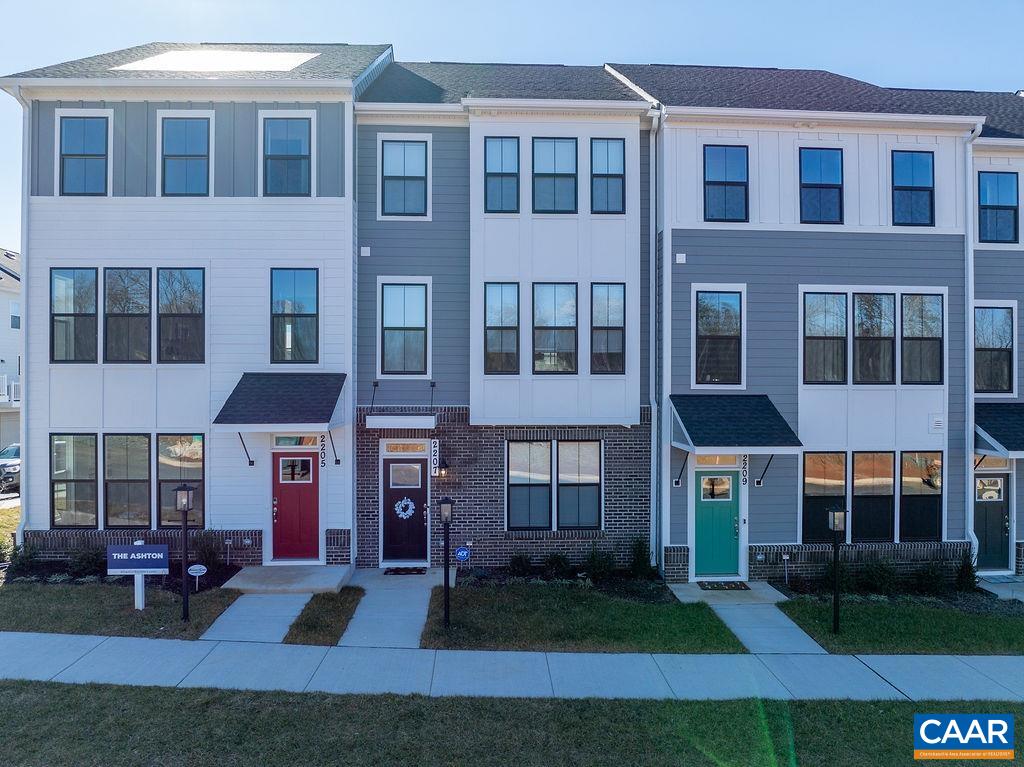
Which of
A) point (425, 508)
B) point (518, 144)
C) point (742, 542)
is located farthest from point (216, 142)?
point (742, 542)

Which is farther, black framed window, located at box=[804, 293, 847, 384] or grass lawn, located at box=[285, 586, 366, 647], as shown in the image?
black framed window, located at box=[804, 293, 847, 384]

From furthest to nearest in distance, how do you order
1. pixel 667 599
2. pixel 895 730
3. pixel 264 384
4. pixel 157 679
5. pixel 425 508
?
pixel 425 508 → pixel 264 384 → pixel 667 599 → pixel 157 679 → pixel 895 730

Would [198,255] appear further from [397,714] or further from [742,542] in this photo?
[742,542]

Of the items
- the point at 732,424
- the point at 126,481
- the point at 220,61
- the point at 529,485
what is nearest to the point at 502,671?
the point at 529,485

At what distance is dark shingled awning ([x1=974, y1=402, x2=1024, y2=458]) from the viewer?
1074cm

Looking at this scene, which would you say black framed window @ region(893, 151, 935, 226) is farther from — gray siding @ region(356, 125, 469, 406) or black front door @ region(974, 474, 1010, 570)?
gray siding @ region(356, 125, 469, 406)

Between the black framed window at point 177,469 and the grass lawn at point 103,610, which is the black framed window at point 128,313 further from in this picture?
the grass lawn at point 103,610

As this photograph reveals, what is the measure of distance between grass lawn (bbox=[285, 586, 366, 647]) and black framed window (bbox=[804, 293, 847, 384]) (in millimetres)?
9343

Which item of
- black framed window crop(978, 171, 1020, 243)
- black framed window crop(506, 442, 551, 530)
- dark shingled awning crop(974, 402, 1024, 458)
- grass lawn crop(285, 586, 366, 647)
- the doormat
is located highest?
black framed window crop(978, 171, 1020, 243)

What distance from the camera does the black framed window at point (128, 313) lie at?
35.4 ft

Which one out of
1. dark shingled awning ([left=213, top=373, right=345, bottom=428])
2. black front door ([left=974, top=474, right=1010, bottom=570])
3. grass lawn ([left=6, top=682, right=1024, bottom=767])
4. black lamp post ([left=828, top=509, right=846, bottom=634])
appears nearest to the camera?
grass lawn ([left=6, top=682, right=1024, bottom=767])

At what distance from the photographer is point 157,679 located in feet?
22.4

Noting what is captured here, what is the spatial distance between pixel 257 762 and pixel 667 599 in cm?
680

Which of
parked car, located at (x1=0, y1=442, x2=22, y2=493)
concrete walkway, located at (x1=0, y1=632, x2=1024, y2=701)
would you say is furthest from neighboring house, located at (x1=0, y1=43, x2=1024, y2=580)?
parked car, located at (x1=0, y1=442, x2=22, y2=493)
